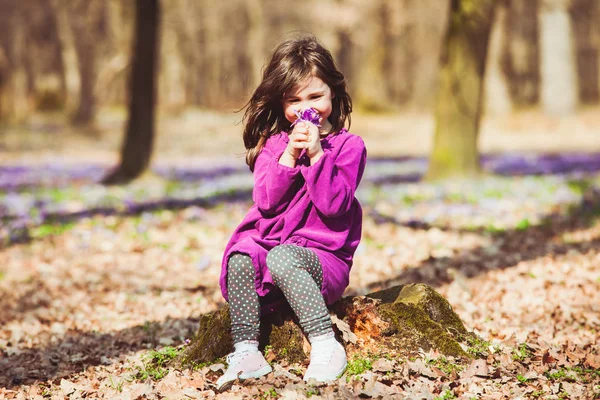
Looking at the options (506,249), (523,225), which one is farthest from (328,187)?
(523,225)

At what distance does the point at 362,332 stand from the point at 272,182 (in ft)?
Answer: 3.42

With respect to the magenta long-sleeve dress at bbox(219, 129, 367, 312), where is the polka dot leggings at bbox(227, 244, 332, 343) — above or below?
below

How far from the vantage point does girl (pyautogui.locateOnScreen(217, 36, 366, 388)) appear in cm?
365

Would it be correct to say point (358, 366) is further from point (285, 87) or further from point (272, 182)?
point (285, 87)

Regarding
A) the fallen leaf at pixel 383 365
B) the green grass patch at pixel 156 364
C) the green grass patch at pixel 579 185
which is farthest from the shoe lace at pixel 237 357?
the green grass patch at pixel 579 185

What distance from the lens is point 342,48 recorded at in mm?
43812

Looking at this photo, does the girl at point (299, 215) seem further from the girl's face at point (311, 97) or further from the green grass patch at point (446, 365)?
the green grass patch at point (446, 365)

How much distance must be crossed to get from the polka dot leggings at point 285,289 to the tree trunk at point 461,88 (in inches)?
321

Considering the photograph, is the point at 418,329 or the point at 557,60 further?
the point at 557,60

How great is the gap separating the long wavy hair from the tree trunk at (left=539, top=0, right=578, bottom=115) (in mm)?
23064

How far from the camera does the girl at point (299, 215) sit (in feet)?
12.0

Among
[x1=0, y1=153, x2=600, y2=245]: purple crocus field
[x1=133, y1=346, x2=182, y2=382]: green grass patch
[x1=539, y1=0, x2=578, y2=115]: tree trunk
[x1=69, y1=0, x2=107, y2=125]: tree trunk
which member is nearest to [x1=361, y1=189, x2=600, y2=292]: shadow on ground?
[x1=0, y1=153, x2=600, y2=245]: purple crocus field

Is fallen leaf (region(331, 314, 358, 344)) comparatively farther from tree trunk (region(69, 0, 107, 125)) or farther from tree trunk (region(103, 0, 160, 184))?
tree trunk (region(69, 0, 107, 125))

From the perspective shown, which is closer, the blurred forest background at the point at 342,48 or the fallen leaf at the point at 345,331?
the fallen leaf at the point at 345,331
